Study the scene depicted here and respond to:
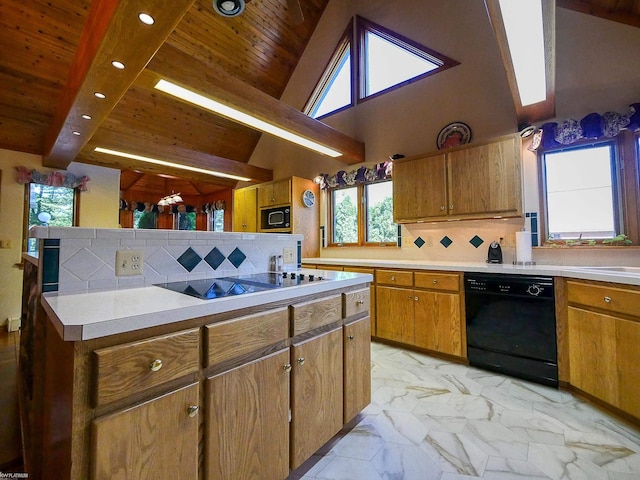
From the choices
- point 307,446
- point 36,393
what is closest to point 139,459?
point 307,446

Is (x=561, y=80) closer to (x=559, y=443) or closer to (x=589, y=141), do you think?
(x=589, y=141)

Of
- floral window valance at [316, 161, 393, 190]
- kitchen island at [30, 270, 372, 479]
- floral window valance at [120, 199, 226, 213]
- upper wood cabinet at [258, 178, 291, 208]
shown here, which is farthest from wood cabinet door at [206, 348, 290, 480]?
floral window valance at [120, 199, 226, 213]

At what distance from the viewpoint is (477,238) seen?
3.12 metres

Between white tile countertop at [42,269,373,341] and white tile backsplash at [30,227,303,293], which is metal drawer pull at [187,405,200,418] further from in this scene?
white tile backsplash at [30,227,303,293]

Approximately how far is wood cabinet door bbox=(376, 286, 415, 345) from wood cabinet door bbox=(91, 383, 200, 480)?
7.61 ft

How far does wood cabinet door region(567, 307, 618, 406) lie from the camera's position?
1.83 meters

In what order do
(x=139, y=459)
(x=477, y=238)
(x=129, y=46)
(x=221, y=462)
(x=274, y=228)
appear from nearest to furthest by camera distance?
1. (x=139, y=459)
2. (x=221, y=462)
3. (x=129, y=46)
4. (x=477, y=238)
5. (x=274, y=228)

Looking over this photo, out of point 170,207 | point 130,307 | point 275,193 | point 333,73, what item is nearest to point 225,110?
point 275,193

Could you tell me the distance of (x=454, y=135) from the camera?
3.26 m

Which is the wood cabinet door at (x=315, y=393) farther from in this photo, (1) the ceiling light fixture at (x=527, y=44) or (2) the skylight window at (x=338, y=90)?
(2) the skylight window at (x=338, y=90)

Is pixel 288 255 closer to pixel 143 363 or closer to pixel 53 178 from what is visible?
pixel 143 363

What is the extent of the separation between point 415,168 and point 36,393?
10.9 feet

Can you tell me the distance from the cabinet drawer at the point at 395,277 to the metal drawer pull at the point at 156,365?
243 centimetres

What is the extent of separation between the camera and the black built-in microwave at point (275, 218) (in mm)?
4316
